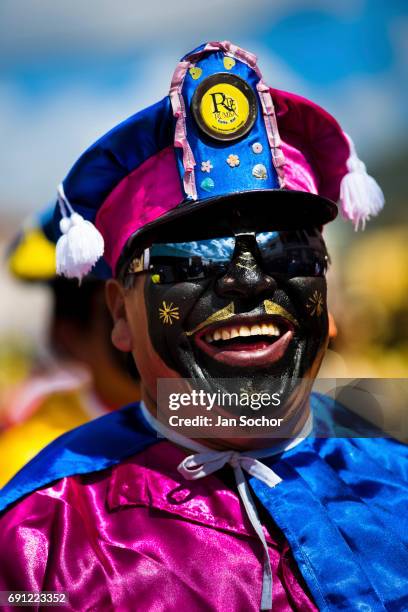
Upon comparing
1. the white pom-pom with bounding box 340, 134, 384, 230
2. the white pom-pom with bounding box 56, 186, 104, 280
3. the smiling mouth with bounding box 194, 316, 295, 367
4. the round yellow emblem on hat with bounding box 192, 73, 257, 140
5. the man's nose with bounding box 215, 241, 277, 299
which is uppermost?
the round yellow emblem on hat with bounding box 192, 73, 257, 140

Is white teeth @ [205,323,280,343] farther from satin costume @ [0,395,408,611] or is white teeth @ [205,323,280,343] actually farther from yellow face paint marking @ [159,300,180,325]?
satin costume @ [0,395,408,611]

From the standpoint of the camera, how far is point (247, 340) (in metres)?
1.67

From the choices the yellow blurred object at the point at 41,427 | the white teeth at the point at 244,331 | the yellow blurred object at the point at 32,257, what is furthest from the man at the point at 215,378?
the yellow blurred object at the point at 32,257

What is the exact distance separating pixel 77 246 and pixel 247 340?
0.42 meters

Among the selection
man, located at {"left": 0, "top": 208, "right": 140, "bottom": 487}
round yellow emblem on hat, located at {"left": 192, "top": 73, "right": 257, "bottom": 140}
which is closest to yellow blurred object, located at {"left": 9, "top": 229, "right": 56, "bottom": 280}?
man, located at {"left": 0, "top": 208, "right": 140, "bottom": 487}

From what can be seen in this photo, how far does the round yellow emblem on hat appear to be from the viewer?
5.54 feet

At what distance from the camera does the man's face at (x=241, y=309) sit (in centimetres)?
164

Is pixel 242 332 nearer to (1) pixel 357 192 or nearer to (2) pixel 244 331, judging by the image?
(2) pixel 244 331

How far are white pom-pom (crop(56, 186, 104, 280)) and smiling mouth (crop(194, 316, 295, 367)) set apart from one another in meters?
0.30

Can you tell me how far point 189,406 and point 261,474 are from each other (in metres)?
0.21

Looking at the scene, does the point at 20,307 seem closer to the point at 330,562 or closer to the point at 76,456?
the point at 76,456

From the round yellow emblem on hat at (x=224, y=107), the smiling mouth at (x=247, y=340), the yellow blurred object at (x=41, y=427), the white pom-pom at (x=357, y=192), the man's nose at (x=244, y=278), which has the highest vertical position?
the round yellow emblem on hat at (x=224, y=107)

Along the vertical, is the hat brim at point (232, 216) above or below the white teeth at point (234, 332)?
above

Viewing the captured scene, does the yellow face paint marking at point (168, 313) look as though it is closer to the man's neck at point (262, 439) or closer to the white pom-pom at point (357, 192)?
the man's neck at point (262, 439)
